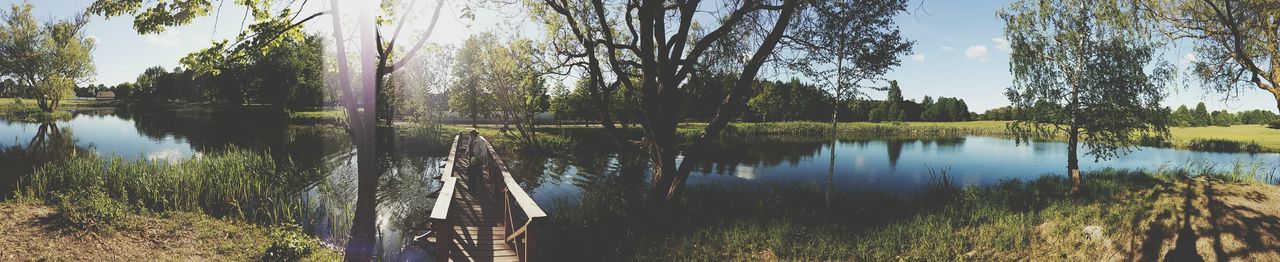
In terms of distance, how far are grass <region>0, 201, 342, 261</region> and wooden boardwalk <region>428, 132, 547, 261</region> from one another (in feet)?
6.67

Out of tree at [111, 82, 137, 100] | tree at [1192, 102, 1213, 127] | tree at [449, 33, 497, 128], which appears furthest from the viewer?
tree at [111, 82, 137, 100]

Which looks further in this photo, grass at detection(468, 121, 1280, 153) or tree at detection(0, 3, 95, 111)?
tree at detection(0, 3, 95, 111)

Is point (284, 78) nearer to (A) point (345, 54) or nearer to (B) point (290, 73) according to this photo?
(B) point (290, 73)

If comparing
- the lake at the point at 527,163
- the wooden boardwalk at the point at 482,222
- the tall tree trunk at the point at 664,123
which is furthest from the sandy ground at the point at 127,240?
the tall tree trunk at the point at 664,123

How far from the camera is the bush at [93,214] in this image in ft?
28.1

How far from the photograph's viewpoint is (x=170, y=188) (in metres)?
11.4

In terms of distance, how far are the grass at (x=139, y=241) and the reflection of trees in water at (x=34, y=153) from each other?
353 centimetres

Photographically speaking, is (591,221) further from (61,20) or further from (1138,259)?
(61,20)

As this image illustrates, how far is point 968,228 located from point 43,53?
2737 inches

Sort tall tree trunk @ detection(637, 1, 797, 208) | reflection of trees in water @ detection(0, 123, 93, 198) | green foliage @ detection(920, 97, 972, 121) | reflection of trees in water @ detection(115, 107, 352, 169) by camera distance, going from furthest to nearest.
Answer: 1. green foliage @ detection(920, 97, 972, 121)
2. reflection of trees in water @ detection(115, 107, 352, 169)
3. reflection of trees in water @ detection(0, 123, 93, 198)
4. tall tree trunk @ detection(637, 1, 797, 208)

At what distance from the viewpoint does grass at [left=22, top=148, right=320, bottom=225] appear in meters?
10.8

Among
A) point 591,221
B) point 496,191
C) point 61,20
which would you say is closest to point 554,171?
point 496,191

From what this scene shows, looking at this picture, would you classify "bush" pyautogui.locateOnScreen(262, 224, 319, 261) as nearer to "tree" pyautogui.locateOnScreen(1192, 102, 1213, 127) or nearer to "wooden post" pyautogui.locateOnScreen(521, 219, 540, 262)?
"wooden post" pyautogui.locateOnScreen(521, 219, 540, 262)

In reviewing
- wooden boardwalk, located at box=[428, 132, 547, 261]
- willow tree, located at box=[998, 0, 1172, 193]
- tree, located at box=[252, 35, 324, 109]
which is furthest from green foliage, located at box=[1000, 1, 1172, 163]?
tree, located at box=[252, 35, 324, 109]
